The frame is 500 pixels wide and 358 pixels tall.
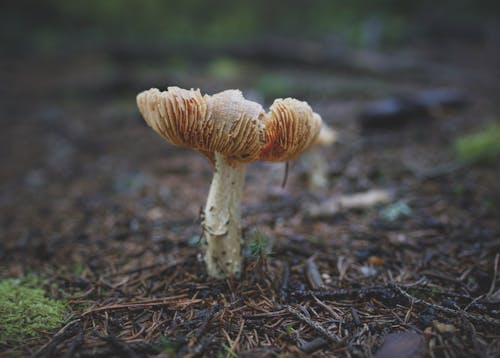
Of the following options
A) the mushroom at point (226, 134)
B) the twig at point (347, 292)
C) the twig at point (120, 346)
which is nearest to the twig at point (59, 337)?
the twig at point (120, 346)

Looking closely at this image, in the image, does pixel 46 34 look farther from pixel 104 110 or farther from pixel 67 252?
pixel 67 252

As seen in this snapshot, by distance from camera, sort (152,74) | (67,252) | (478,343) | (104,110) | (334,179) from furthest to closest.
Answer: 1. (152,74)
2. (104,110)
3. (334,179)
4. (67,252)
5. (478,343)

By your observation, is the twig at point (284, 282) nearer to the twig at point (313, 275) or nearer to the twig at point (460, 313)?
the twig at point (313, 275)

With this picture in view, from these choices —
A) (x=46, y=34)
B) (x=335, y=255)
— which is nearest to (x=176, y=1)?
(x=46, y=34)

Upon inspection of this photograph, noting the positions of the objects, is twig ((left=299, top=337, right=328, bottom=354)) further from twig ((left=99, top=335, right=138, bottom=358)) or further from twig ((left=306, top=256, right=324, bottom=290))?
twig ((left=99, top=335, right=138, bottom=358))

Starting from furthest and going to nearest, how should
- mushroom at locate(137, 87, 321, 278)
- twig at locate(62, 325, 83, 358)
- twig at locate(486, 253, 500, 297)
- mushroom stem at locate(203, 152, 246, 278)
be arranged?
1. mushroom stem at locate(203, 152, 246, 278)
2. twig at locate(486, 253, 500, 297)
3. mushroom at locate(137, 87, 321, 278)
4. twig at locate(62, 325, 83, 358)

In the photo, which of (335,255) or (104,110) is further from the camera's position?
(104,110)

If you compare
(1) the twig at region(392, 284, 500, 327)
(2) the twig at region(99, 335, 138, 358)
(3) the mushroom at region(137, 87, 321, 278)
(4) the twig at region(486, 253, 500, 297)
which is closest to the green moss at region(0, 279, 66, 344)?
(2) the twig at region(99, 335, 138, 358)
